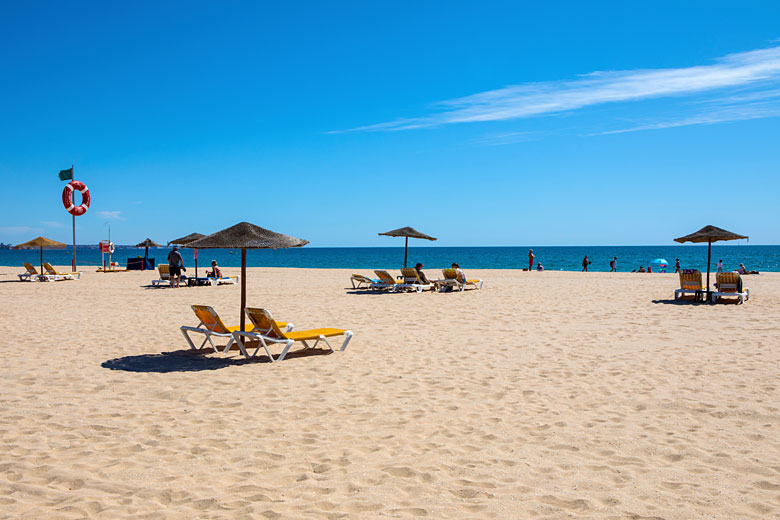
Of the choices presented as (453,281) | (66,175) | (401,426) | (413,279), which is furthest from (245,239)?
(66,175)

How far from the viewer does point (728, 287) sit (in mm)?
13969

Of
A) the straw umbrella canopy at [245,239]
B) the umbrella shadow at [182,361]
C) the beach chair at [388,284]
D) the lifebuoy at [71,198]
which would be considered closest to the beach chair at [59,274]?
the lifebuoy at [71,198]

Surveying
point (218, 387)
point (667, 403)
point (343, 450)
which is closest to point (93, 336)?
point (218, 387)

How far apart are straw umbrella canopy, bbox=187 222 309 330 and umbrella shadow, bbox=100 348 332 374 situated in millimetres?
626

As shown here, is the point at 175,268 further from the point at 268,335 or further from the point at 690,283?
the point at 690,283

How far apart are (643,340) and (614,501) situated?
578 cm

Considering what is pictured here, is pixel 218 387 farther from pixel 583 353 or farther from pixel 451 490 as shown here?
pixel 583 353

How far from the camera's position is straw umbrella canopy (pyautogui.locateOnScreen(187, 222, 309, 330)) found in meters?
7.42

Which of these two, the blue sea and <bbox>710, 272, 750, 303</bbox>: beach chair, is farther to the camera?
the blue sea

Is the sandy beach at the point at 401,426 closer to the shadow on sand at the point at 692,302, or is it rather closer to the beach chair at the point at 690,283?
the shadow on sand at the point at 692,302

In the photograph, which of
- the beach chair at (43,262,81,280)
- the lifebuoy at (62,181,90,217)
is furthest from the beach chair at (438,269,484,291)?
the lifebuoy at (62,181,90,217)

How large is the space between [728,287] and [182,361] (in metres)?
12.8

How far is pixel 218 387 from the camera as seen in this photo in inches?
234

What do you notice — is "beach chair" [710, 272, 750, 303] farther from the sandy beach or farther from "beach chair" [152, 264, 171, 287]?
"beach chair" [152, 264, 171, 287]
